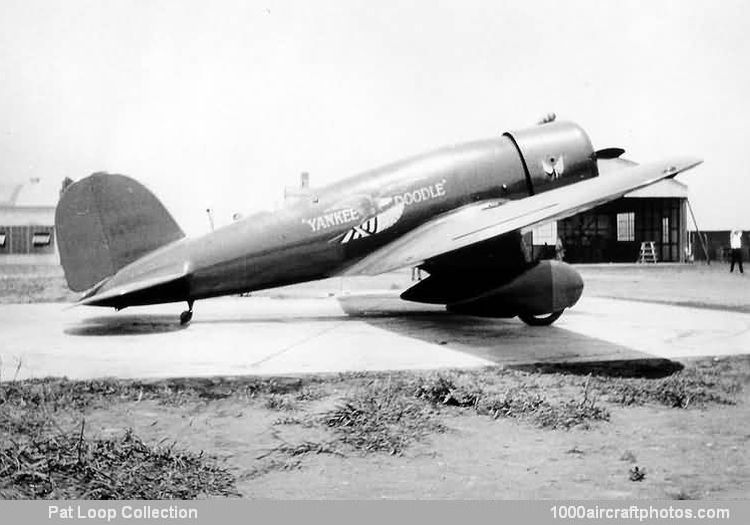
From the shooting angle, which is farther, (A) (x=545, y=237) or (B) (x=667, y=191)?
(B) (x=667, y=191)

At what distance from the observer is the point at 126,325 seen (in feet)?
23.6

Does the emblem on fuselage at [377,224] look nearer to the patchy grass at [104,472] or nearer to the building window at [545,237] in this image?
the patchy grass at [104,472]

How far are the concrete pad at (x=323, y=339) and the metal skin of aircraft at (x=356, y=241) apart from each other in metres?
0.44

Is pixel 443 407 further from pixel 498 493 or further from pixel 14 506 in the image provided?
pixel 14 506

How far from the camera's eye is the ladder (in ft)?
105

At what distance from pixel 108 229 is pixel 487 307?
426 centimetres

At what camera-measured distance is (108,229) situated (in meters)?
6.73

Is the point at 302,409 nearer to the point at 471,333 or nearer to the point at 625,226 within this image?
the point at 471,333

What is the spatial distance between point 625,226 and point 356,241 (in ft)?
102

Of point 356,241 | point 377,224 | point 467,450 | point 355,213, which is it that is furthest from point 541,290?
point 467,450

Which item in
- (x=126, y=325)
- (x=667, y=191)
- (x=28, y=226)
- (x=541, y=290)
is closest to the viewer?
(x=541, y=290)

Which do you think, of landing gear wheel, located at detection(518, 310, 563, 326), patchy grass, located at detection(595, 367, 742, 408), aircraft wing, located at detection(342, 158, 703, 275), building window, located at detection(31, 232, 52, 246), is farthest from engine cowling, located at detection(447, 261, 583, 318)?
building window, located at detection(31, 232, 52, 246)

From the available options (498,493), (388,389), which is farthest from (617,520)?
(388,389)

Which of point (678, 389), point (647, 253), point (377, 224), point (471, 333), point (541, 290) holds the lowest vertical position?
point (647, 253)
